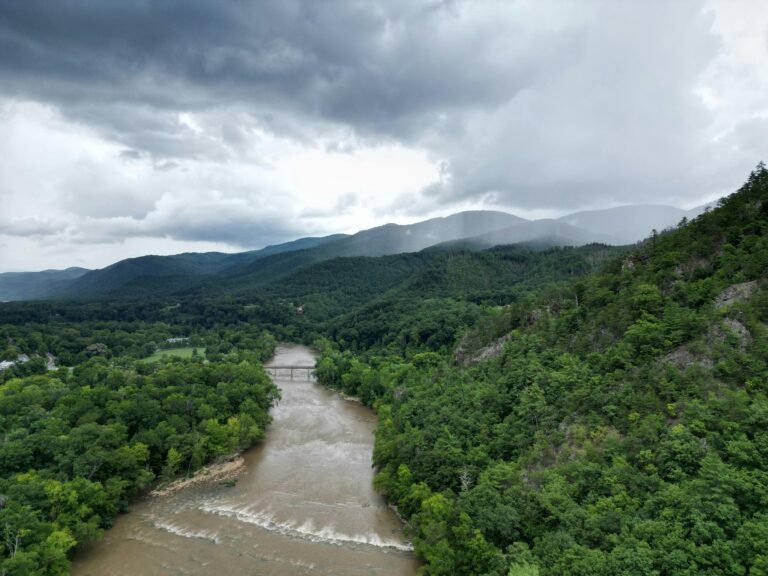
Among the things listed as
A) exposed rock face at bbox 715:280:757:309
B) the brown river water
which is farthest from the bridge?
exposed rock face at bbox 715:280:757:309

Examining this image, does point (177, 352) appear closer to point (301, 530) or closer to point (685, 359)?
point (301, 530)

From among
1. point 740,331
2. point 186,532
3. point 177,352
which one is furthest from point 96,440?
point 177,352

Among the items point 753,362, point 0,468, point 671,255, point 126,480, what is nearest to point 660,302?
point 671,255

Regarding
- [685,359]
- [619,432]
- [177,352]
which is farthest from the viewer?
[177,352]

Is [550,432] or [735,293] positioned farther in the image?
[550,432]

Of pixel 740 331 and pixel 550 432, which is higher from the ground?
pixel 740 331

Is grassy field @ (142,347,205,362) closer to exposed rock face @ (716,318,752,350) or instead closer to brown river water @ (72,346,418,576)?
brown river water @ (72,346,418,576)

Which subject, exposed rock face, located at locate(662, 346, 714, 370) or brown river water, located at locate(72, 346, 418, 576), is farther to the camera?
brown river water, located at locate(72, 346, 418, 576)
